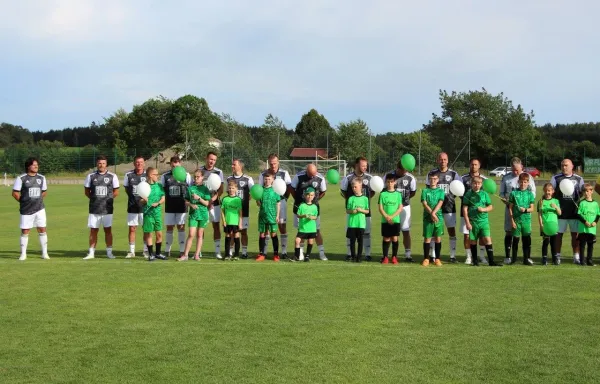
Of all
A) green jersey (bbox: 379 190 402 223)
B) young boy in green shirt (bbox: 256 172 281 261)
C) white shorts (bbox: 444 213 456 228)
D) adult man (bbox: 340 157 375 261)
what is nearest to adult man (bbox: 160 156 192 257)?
young boy in green shirt (bbox: 256 172 281 261)

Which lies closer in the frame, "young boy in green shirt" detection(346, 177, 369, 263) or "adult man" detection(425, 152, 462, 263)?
"young boy in green shirt" detection(346, 177, 369, 263)

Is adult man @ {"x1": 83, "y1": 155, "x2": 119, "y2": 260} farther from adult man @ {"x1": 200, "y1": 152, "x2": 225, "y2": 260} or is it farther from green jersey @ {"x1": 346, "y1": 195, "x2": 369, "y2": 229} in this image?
green jersey @ {"x1": 346, "y1": 195, "x2": 369, "y2": 229}

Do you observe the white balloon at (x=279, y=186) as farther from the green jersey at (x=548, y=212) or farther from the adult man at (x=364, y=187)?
the green jersey at (x=548, y=212)

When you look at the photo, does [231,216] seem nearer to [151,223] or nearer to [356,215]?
[151,223]

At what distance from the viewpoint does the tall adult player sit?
38.5 ft

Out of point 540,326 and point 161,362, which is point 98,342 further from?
point 540,326

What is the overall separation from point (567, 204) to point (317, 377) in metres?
8.01

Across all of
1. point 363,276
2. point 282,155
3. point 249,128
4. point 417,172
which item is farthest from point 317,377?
point 249,128

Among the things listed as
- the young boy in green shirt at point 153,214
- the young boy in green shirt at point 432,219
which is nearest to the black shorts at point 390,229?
the young boy in green shirt at point 432,219

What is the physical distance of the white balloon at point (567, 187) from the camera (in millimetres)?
11195

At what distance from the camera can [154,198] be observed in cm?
1170

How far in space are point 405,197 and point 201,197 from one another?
3850 mm

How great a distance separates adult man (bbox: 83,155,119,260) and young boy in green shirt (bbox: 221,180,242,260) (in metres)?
2.23

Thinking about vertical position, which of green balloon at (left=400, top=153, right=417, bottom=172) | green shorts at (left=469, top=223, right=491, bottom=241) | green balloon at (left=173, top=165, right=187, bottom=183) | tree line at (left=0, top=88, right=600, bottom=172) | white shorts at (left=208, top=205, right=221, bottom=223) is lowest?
green shorts at (left=469, top=223, right=491, bottom=241)
